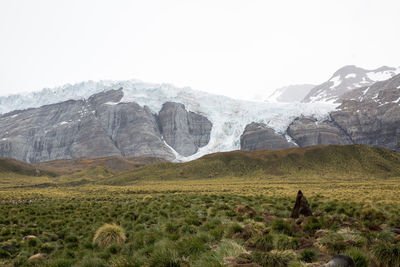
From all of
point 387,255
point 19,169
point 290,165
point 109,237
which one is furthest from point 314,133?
point 387,255

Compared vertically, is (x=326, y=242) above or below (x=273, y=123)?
below

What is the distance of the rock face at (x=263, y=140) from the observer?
186m

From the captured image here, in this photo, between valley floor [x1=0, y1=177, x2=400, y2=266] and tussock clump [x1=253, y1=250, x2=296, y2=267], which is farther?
valley floor [x1=0, y1=177, x2=400, y2=266]

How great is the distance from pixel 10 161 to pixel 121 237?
127142mm

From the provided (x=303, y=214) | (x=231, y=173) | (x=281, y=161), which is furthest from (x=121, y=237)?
(x=281, y=161)

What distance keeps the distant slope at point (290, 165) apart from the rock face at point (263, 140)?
8214 cm

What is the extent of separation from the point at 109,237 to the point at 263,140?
7109 inches

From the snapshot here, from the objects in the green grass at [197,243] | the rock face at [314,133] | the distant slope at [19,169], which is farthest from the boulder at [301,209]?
the rock face at [314,133]

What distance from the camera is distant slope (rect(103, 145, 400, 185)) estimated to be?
83.3m

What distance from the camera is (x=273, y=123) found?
631ft

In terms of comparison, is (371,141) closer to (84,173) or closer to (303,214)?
(84,173)

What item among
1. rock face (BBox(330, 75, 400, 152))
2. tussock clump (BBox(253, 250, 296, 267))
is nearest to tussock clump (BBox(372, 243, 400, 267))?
tussock clump (BBox(253, 250, 296, 267))

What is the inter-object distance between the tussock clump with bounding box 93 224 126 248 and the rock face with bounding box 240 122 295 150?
178 m

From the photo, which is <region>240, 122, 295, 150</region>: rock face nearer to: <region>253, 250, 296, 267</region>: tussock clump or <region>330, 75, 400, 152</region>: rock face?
<region>330, 75, 400, 152</region>: rock face
